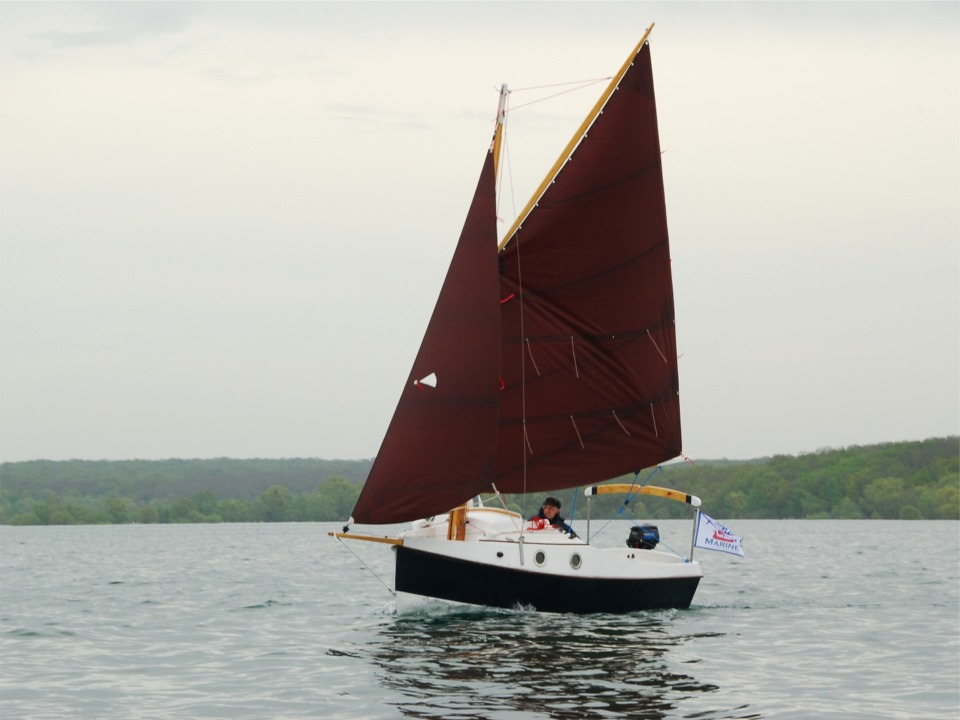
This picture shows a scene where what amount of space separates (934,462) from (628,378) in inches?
4790

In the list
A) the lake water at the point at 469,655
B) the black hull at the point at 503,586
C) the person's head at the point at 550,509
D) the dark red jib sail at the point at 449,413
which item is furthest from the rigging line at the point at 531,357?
the lake water at the point at 469,655

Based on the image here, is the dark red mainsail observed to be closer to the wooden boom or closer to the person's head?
the wooden boom

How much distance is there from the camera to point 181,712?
18375 mm

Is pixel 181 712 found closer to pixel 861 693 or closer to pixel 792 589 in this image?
pixel 861 693

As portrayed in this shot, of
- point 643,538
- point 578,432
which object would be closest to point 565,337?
point 578,432

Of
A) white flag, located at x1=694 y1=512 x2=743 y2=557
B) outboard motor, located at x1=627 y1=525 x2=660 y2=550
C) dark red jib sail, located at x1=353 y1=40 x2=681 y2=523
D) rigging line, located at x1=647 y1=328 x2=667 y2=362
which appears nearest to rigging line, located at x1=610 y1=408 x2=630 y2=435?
dark red jib sail, located at x1=353 y1=40 x2=681 y2=523

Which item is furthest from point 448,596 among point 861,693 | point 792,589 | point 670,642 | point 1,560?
point 1,560

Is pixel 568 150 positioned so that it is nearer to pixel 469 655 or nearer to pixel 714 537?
pixel 714 537

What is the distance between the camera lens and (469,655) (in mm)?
22391

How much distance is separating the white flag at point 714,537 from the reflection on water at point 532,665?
6.79ft

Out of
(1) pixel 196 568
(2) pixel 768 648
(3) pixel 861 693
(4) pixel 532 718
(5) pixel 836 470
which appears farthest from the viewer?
(5) pixel 836 470

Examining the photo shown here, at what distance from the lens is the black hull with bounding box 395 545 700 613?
2747 centimetres

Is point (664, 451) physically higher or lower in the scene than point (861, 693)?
higher

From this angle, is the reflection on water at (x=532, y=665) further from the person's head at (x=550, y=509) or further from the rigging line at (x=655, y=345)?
the rigging line at (x=655, y=345)
